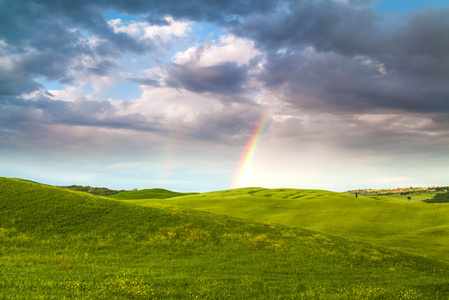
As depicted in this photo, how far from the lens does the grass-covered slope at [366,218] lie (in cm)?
4344

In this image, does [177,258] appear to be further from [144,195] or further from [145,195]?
[145,195]

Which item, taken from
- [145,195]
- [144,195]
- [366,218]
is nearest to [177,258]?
[366,218]

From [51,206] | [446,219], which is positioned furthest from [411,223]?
[51,206]

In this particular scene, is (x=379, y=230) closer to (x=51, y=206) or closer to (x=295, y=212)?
(x=295, y=212)

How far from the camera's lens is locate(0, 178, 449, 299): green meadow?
16375mm

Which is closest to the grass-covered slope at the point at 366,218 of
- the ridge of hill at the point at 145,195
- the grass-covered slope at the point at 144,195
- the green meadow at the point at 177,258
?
the green meadow at the point at 177,258

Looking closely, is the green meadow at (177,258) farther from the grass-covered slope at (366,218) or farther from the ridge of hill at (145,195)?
the ridge of hill at (145,195)

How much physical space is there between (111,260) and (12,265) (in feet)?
21.1

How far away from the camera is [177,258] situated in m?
25.1

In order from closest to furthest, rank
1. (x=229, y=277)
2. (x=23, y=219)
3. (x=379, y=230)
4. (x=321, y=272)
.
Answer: (x=229, y=277) < (x=321, y=272) < (x=23, y=219) < (x=379, y=230)

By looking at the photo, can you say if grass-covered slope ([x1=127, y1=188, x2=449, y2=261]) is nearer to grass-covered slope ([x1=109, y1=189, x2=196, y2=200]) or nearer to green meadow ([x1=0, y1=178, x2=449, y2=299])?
green meadow ([x1=0, y1=178, x2=449, y2=299])

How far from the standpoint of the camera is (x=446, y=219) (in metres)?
57.2

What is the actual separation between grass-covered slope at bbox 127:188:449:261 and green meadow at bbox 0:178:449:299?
1.04 meters

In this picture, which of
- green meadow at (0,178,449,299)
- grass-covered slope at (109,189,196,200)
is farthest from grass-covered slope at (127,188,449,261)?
grass-covered slope at (109,189,196,200)
